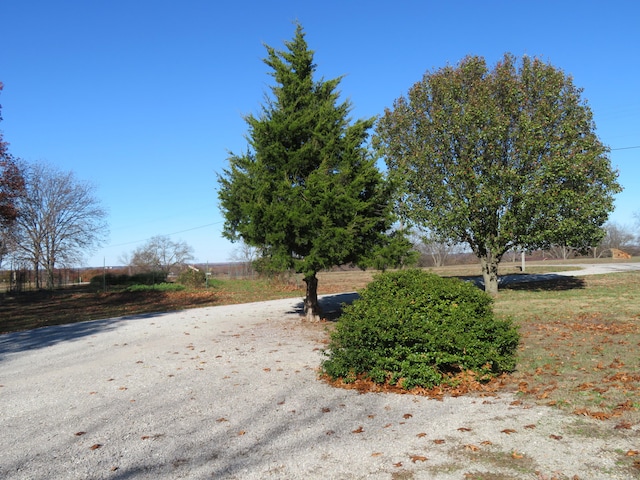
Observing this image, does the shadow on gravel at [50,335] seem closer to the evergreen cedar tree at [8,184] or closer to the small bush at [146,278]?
the evergreen cedar tree at [8,184]

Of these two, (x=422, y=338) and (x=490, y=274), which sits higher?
(x=490, y=274)

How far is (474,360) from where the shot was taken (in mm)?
5844

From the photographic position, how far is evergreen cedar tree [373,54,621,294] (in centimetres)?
1572

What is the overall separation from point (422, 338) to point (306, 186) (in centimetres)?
671

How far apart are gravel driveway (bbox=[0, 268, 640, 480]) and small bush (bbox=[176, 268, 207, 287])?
20588 mm

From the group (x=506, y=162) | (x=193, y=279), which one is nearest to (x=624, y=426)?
(x=506, y=162)

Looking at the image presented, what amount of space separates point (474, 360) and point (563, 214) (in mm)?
12429

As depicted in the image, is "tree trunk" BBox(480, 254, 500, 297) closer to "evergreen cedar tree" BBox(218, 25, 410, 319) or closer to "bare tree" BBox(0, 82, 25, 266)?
"evergreen cedar tree" BBox(218, 25, 410, 319)

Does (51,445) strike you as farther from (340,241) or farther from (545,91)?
(545,91)

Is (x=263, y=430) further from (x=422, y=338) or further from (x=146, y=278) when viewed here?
(x=146, y=278)

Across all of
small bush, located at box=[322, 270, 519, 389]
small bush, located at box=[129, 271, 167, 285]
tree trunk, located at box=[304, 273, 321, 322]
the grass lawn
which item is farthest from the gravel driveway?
small bush, located at box=[129, 271, 167, 285]

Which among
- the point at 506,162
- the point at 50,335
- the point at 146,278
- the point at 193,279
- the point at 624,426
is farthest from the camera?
the point at 146,278

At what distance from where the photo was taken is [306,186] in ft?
38.4

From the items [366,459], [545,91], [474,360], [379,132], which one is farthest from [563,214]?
[366,459]
